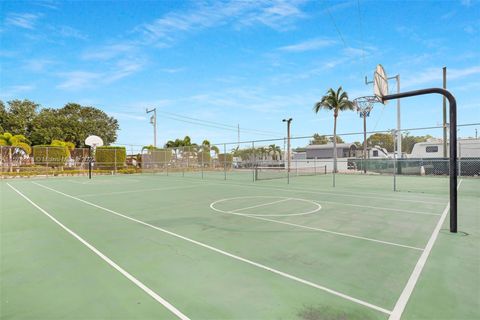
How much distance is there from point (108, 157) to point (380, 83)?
2614cm

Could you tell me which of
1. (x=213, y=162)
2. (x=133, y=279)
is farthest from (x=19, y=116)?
(x=133, y=279)

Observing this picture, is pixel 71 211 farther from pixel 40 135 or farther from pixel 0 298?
pixel 40 135

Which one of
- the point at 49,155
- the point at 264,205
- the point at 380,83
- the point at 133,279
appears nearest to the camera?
the point at 133,279

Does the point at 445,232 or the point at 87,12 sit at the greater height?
the point at 87,12

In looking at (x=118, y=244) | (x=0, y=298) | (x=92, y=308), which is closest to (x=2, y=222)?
(x=118, y=244)

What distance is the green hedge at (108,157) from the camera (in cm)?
2652

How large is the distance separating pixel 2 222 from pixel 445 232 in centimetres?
962

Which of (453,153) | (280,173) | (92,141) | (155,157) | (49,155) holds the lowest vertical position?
(280,173)

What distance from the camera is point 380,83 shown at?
6383 mm

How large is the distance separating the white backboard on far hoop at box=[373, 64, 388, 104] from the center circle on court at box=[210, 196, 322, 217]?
3.34m

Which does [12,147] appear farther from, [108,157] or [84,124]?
[84,124]

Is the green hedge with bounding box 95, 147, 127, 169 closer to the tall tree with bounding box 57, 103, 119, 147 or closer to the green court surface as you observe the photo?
the tall tree with bounding box 57, 103, 119, 147

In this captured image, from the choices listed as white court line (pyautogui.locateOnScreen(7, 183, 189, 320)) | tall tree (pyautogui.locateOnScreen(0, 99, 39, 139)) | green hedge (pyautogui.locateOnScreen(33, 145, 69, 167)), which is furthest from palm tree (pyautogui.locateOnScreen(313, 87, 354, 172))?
tall tree (pyautogui.locateOnScreen(0, 99, 39, 139))

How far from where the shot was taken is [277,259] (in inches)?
152
